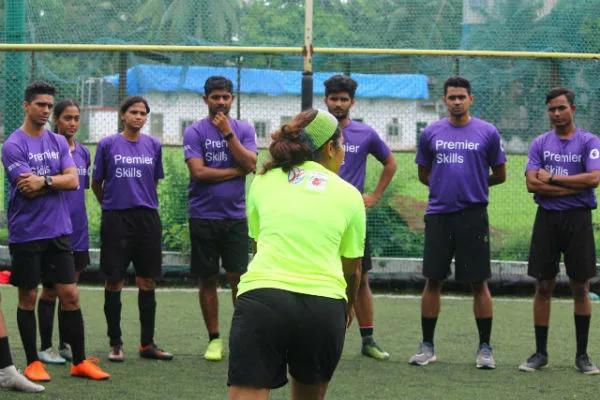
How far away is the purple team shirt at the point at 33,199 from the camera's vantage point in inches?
265

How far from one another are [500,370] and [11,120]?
6.23m

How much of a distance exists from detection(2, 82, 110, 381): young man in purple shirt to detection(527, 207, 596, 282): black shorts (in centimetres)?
331

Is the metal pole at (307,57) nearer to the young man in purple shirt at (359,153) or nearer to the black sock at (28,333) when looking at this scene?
the young man in purple shirt at (359,153)

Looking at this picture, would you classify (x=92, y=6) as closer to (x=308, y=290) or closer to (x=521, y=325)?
(x=521, y=325)

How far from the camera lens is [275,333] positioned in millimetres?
4102

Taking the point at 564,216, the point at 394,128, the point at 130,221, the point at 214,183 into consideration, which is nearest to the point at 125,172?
the point at 130,221

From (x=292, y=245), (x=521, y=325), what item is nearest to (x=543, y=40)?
(x=521, y=325)

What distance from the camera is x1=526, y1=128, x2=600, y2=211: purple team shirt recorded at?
7.55 m

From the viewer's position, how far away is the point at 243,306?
4.17 m

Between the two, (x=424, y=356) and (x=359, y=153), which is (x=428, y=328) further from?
(x=359, y=153)

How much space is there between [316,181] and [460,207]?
11.7 feet

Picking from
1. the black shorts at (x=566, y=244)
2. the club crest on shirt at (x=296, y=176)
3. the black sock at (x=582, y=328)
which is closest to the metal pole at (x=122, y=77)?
the black shorts at (x=566, y=244)

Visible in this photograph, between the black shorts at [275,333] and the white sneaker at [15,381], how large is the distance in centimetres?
273

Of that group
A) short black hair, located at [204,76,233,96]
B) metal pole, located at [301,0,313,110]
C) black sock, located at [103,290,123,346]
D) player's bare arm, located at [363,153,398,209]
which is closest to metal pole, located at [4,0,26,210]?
metal pole, located at [301,0,313,110]
